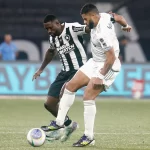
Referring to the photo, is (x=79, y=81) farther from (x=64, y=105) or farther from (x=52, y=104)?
(x=52, y=104)

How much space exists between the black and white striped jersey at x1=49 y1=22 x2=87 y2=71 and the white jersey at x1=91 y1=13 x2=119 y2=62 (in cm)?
80

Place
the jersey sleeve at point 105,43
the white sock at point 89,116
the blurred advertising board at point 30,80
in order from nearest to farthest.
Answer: the jersey sleeve at point 105,43 → the white sock at point 89,116 → the blurred advertising board at point 30,80

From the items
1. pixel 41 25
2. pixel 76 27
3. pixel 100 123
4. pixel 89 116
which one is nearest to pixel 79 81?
pixel 89 116

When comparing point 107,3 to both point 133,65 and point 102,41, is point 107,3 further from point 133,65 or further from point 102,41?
point 102,41

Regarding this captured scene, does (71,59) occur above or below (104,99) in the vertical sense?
above

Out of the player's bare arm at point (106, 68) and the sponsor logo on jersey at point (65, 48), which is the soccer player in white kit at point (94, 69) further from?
the sponsor logo on jersey at point (65, 48)

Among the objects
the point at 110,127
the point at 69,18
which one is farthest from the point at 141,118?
the point at 69,18

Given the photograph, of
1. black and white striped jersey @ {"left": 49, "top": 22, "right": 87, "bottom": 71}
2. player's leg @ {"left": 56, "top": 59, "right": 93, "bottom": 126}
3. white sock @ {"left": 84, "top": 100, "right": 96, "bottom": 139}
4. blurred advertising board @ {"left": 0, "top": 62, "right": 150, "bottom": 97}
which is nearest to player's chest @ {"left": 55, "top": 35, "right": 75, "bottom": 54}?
black and white striped jersey @ {"left": 49, "top": 22, "right": 87, "bottom": 71}

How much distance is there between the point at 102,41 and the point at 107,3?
15.0m

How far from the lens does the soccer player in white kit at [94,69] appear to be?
33.1 feet

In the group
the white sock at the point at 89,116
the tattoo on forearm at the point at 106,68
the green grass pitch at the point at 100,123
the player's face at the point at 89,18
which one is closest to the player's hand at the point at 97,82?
the tattoo on forearm at the point at 106,68

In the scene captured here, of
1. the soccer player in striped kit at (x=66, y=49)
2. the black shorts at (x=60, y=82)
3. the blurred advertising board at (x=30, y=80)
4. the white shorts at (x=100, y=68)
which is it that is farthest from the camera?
the blurred advertising board at (x=30, y=80)

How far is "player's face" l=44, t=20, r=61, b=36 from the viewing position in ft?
35.9

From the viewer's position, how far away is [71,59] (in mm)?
11297
